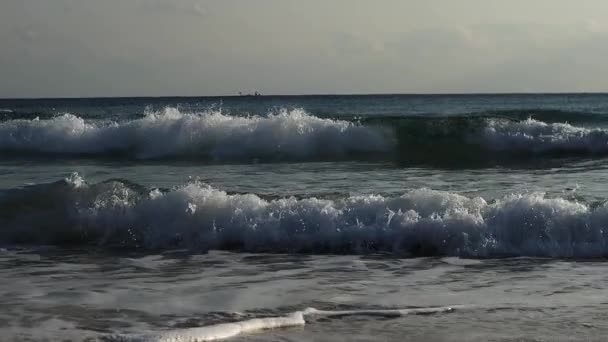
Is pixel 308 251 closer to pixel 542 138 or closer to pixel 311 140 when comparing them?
pixel 311 140

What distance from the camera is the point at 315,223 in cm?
870

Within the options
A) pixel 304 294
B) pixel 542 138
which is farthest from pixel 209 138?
pixel 304 294

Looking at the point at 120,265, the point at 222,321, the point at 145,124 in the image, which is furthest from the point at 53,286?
the point at 145,124

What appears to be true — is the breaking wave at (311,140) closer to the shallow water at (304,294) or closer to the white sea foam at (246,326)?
the shallow water at (304,294)

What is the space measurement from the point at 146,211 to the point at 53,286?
10.2ft

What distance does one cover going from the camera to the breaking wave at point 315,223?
8141 millimetres

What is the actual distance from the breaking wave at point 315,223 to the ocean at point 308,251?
0.02m

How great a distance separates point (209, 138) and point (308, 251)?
10341 mm

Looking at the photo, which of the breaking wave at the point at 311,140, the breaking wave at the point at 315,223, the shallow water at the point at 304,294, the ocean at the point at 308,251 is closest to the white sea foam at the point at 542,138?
the breaking wave at the point at 311,140

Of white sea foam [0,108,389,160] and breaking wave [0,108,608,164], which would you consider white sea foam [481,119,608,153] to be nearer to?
breaking wave [0,108,608,164]

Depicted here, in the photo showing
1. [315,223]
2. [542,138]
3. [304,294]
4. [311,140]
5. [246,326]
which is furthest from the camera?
[542,138]

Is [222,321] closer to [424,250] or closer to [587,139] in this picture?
[424,250]

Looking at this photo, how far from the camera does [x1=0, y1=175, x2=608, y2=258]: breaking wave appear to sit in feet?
26.7

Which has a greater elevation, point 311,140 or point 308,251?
point 311,140
